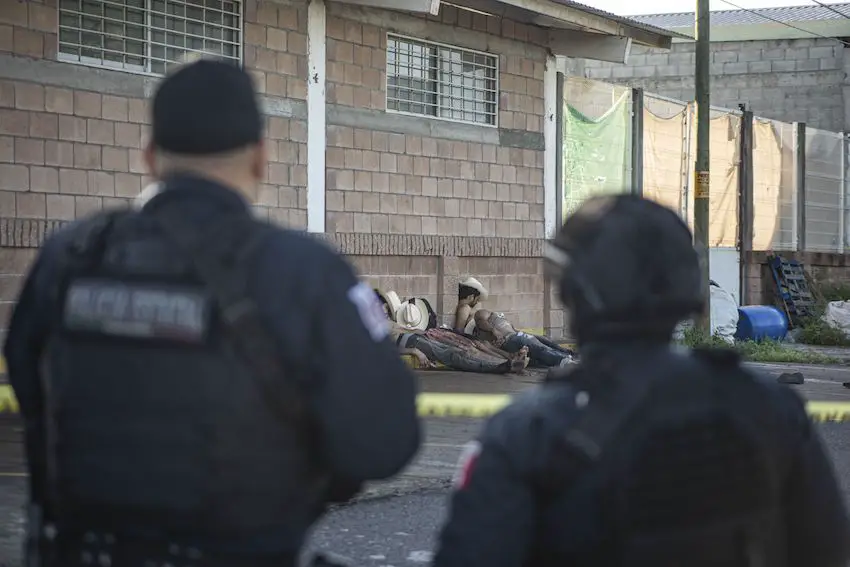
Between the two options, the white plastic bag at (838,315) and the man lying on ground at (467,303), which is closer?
the man lying on ground at (467,303)

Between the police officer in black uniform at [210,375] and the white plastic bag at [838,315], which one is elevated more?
the police officer in black uniform at [210,375]

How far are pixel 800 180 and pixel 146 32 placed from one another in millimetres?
15385

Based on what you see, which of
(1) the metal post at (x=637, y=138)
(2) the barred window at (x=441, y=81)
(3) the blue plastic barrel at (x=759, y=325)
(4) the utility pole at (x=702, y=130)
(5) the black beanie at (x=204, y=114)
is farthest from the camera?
(3) the blue plastic barrel at (x=759, y=325)

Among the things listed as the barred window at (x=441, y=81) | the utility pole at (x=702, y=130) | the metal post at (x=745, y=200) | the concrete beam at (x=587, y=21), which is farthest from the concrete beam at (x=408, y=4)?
the metal post at (x=745, y=200)

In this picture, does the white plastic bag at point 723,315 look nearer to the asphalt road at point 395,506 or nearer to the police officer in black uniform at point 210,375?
the asphalt road at point 395,506

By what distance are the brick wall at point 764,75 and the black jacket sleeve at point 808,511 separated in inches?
1015

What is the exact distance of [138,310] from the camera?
7.65ft

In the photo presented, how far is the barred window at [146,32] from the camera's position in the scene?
39.2 ft

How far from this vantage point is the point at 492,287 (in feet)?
55.1

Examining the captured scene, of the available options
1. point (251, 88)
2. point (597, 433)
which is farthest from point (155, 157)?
point (597, 433)

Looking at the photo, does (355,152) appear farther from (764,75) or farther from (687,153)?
(764,75)

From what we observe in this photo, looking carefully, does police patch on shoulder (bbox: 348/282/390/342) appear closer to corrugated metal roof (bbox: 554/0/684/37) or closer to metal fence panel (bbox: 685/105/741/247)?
corrugated metal roof (bbox: 554/0/684/37)

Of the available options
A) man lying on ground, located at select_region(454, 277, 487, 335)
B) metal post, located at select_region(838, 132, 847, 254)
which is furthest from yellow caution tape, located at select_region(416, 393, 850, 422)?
metal post, located at select_region(838, 132, 847, 254)

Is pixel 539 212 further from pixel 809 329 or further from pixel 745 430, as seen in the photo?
pixel 745 430
